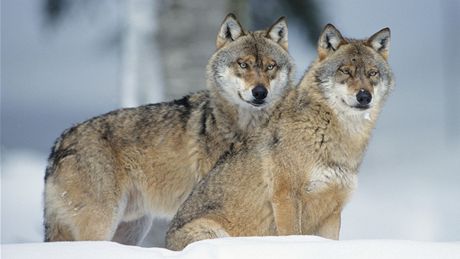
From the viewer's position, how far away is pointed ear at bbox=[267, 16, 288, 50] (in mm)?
9289

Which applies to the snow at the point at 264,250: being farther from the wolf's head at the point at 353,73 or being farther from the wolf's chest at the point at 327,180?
the wolf's head at the point at 353,73

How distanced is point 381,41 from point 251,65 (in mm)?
1224

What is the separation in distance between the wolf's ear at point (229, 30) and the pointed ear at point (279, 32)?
0.96 feet

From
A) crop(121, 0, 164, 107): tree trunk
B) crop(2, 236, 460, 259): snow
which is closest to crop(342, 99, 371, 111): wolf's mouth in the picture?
crop(2, 236, 460, 259): snow

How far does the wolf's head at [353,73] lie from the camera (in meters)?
7.90

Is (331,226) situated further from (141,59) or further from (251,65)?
(141,59)

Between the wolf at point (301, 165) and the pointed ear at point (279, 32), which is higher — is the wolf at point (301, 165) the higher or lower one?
the lower one

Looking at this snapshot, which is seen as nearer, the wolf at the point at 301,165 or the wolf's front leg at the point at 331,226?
the wolf at the point at 301,165

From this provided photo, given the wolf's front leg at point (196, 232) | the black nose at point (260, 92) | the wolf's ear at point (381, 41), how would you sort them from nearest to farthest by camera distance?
the wolf's front leg at point (196, 232), the wolf's ear at point (381, 41), the black nose at point (260, 92)

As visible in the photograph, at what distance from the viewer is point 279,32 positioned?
30.6 ft

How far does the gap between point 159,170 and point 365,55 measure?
2254 millimetres

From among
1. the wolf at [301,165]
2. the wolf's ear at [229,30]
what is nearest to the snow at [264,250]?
the wolf at [301,165]

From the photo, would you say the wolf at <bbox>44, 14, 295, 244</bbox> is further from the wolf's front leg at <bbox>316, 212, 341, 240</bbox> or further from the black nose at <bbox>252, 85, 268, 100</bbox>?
the wolf's front leg at <bbox>316, 212, 341, 240</bbox>

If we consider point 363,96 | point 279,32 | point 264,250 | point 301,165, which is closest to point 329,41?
point 363,96
